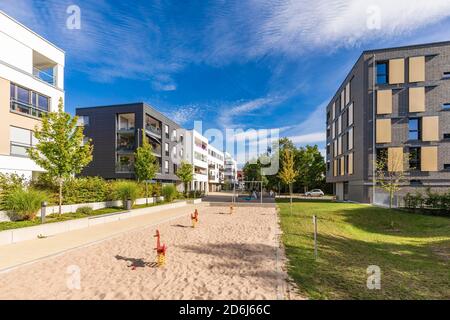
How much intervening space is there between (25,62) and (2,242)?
59.3 feet

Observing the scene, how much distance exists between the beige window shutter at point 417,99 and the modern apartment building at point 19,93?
3412 centimetres

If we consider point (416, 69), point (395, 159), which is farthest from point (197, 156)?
point (416, 69)

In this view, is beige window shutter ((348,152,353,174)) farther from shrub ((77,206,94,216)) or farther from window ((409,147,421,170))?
shrub ((77,206,94,216))

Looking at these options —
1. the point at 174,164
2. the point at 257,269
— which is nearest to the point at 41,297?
the point at 257,269

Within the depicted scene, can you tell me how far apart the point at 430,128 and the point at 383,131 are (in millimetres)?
4372

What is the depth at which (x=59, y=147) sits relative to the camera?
11992 millimetres

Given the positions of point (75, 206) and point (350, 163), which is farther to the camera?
point (350, 163)

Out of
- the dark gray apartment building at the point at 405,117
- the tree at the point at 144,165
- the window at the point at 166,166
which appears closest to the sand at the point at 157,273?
the tree at the point at 144,165

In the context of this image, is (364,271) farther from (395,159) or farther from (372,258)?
(395,159)

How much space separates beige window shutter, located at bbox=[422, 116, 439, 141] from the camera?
23422 millimetres

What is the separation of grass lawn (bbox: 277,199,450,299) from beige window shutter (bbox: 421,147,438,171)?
11573mm

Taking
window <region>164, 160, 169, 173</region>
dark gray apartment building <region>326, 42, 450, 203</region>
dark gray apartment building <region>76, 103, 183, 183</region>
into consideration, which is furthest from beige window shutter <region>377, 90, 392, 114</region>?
window <region>164, 160, 169, 173</region>
